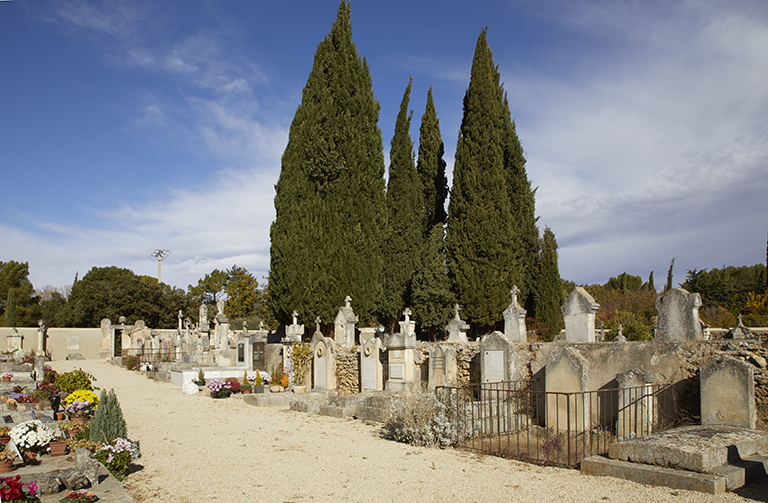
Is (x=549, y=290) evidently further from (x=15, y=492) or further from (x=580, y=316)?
(x=15, y=492)

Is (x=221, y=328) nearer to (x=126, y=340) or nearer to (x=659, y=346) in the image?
(x=126, y=340)

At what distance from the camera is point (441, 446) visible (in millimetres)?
8164

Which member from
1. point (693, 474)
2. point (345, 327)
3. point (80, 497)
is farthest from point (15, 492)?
point (345, 327)

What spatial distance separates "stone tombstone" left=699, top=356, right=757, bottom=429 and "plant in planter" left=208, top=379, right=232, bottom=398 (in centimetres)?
1314

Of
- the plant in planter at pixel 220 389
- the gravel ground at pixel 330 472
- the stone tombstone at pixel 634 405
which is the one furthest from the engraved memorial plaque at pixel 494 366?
the plant in planter at pixel 220 389

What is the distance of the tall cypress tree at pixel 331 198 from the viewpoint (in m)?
20.9

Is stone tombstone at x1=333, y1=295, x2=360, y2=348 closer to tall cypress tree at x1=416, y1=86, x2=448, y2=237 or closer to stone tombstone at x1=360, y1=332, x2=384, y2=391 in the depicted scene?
stone tombstone at x1=360, y1=332, x2=384, y2=391

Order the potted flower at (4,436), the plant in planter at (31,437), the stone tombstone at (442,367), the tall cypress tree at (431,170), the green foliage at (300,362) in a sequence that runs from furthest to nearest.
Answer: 1. the tall cypress tree at (431,170)
2. the green foliage at (300,362)
3. the stone tombstone at (442,367)
4. the potted flower at (4,436)
5. the plant in planter at (31,437)

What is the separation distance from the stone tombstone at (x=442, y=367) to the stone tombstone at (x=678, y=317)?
4323mm

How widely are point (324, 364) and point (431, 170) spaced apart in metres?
12.3

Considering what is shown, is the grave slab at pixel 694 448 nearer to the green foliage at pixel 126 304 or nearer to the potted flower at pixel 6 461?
the potted flower at pixel 6 461

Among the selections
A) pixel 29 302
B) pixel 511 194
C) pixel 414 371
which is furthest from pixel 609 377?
pixel 29 302

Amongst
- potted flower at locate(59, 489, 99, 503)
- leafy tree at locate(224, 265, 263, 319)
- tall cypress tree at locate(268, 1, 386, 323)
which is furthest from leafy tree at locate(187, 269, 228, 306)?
potted flower at locate(59, 489, 99, 503)

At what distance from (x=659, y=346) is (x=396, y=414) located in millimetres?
4529
